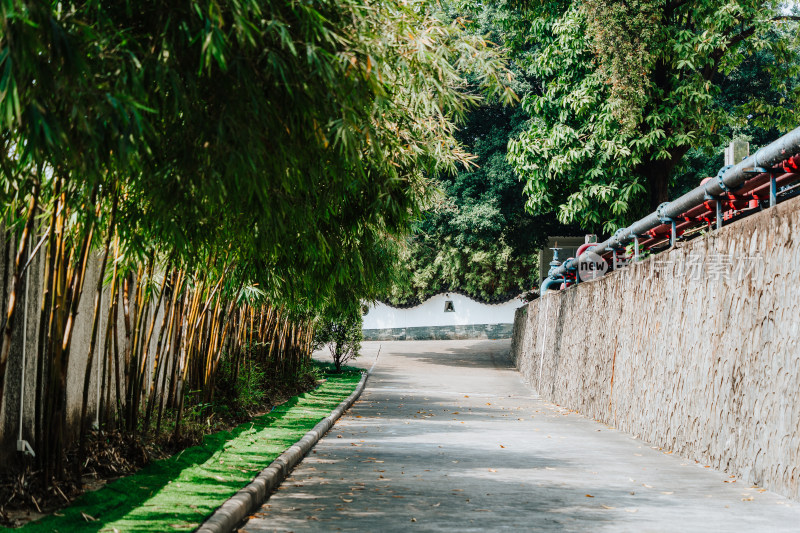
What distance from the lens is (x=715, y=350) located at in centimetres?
890

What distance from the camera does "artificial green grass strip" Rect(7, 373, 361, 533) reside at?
5383mm

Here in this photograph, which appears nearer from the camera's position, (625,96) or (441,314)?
(625,96)

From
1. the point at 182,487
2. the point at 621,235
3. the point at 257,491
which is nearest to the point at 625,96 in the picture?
the point at 621,235

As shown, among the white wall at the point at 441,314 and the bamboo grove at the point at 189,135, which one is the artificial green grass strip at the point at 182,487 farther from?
the white wall at the point at 441,314

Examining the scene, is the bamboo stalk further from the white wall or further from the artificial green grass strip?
the white wall

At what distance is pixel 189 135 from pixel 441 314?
36.1m

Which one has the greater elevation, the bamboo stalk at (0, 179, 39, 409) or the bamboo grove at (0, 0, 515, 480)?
the bamboo grove at (0, 0, 515, 480)

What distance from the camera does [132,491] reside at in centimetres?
650

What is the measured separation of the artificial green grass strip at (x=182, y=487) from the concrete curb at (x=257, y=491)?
0.29 ft

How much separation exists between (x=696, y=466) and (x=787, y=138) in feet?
11.6

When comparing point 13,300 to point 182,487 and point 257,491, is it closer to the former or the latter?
point 182,487

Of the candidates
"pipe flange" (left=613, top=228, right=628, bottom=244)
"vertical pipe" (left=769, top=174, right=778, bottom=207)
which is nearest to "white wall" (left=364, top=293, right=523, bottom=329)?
"pipe flange" (left=613, top=228, right=628, bottom=244)

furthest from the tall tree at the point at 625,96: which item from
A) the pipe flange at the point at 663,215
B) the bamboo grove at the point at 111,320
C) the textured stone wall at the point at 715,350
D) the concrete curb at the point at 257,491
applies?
the concrete curb at the point at 257,491

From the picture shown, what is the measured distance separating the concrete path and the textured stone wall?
325 mm
